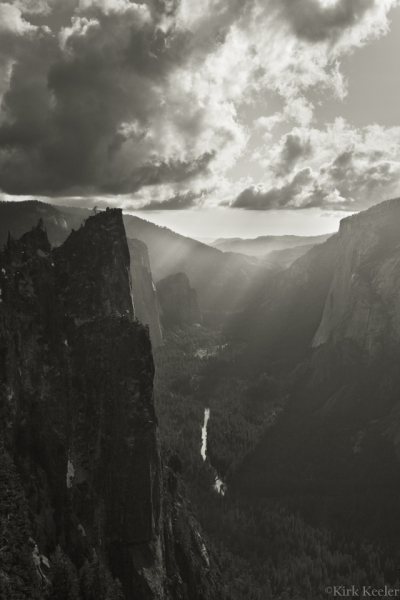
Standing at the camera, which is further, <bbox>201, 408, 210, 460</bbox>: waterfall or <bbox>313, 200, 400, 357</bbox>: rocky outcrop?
<bbox>313, 200, 400, 357</bbox>: rocky outcrop

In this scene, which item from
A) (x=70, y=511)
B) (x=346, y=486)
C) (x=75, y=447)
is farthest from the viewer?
(x=346, y=486)

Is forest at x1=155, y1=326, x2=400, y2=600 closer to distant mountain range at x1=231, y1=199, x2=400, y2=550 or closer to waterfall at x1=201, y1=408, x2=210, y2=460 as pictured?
distant mountain range at x1=231, y1=199, x2=400, y2=550

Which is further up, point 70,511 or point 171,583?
point 70,511

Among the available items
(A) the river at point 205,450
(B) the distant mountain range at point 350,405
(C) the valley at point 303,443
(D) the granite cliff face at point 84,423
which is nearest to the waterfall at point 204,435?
(A) the river at point 205,450

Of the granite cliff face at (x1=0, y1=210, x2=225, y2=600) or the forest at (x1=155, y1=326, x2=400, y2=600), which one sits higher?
the granite cliff face at (x1=0, y1=210, x2=225, y2=600)

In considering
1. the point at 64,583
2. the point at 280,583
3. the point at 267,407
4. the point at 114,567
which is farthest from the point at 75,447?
the point at 267,407

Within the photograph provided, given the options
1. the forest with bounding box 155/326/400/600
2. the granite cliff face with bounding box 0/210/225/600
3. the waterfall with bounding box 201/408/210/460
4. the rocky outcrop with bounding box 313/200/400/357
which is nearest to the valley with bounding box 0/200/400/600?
the forest with bounding box 155/326/400/600

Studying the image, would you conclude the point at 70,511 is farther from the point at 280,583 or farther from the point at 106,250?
the point at 280,583
